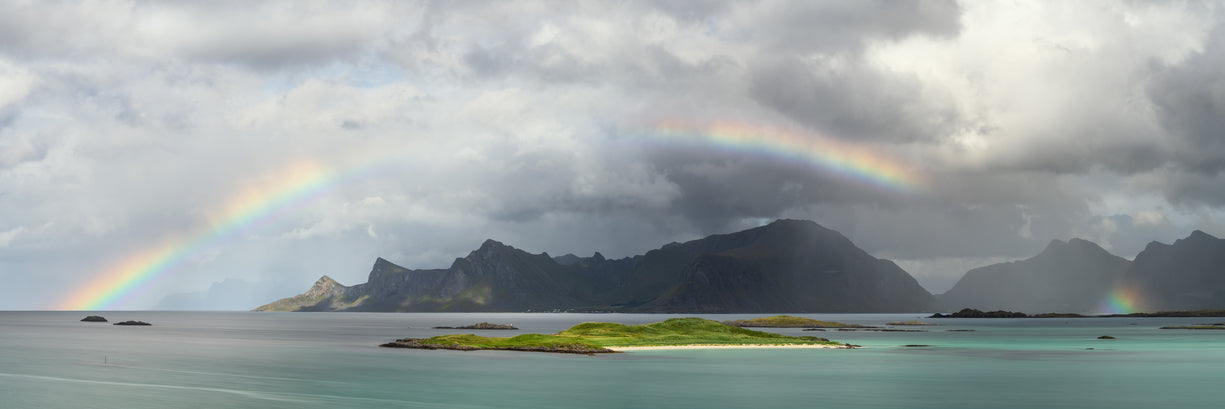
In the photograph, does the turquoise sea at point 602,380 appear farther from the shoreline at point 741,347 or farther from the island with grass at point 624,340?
the shoreline at point 741,347

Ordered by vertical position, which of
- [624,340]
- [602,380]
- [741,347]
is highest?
[624,340]

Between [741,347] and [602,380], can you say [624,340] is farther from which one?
[602,380]

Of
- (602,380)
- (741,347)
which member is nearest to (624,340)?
(741,347)

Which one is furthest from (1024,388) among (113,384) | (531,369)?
(113,384)

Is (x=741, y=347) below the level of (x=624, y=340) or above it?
below

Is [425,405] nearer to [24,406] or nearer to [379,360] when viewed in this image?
[24,406]

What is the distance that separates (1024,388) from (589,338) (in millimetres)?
85073

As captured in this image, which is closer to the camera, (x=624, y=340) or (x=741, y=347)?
(x=741, y=347)

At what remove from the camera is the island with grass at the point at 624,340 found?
459 feet

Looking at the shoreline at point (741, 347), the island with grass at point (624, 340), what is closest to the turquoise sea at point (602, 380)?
the island with grass at point (624, 340)

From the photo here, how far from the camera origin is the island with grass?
459 feet

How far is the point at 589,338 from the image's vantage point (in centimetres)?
15488

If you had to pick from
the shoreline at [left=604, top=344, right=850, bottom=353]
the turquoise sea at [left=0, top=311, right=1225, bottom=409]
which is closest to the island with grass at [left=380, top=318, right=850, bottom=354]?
the shoreline at [left=604, top=344, right=850, bottom=353]

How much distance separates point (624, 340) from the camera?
15212cm
